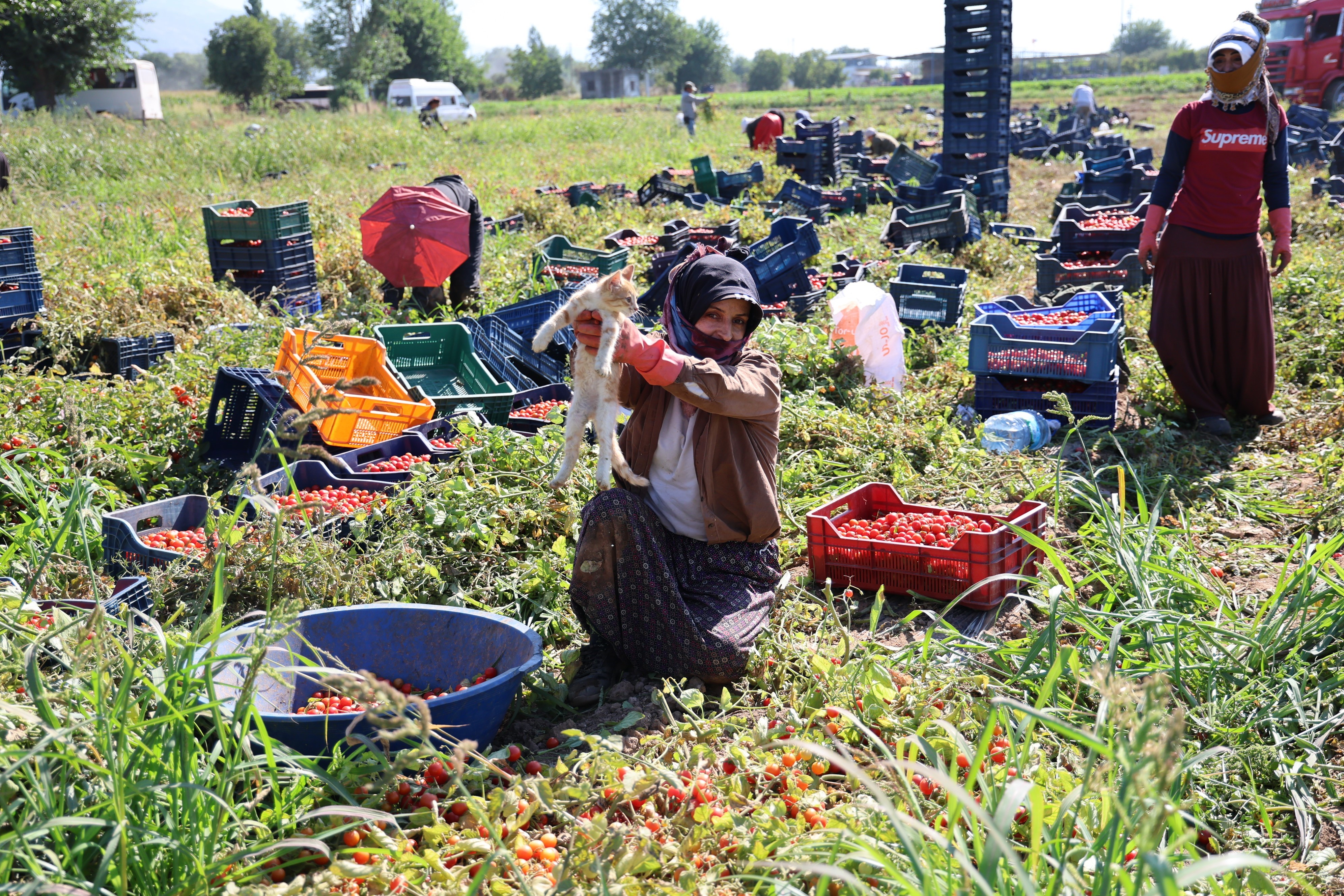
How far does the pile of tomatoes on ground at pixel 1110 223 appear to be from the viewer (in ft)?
26.1

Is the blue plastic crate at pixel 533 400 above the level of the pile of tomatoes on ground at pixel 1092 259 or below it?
below

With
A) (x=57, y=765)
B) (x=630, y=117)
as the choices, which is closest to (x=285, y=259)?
(x=57, y=765)

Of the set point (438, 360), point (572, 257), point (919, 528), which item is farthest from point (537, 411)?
point (572, 257)

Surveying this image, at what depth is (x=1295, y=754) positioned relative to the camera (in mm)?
2436

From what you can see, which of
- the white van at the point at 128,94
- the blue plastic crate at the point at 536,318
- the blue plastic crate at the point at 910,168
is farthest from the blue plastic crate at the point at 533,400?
the white van at the point at 128,94

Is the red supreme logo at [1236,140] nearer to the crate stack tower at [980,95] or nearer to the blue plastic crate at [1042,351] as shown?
the blue plastic crate at [1042,351]

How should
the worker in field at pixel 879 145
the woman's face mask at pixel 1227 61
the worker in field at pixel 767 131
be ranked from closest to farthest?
the woman's face mask at pixel 1227 61, the worker in field at pixel 767 131, the worker in field at pixel 879 145

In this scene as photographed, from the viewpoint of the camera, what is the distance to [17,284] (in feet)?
19.1

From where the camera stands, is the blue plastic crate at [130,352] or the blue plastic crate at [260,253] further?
the blue plastic crate at [260,253]

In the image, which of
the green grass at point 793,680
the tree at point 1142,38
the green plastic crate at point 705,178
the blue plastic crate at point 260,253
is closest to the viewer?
the green grass at point 793,680

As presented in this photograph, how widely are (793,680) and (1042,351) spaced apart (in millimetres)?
3093

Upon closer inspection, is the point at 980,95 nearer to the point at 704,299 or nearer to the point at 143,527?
the point at 704,299

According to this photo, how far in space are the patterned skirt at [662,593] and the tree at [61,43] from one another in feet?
92.0

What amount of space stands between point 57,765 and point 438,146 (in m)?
18.7
